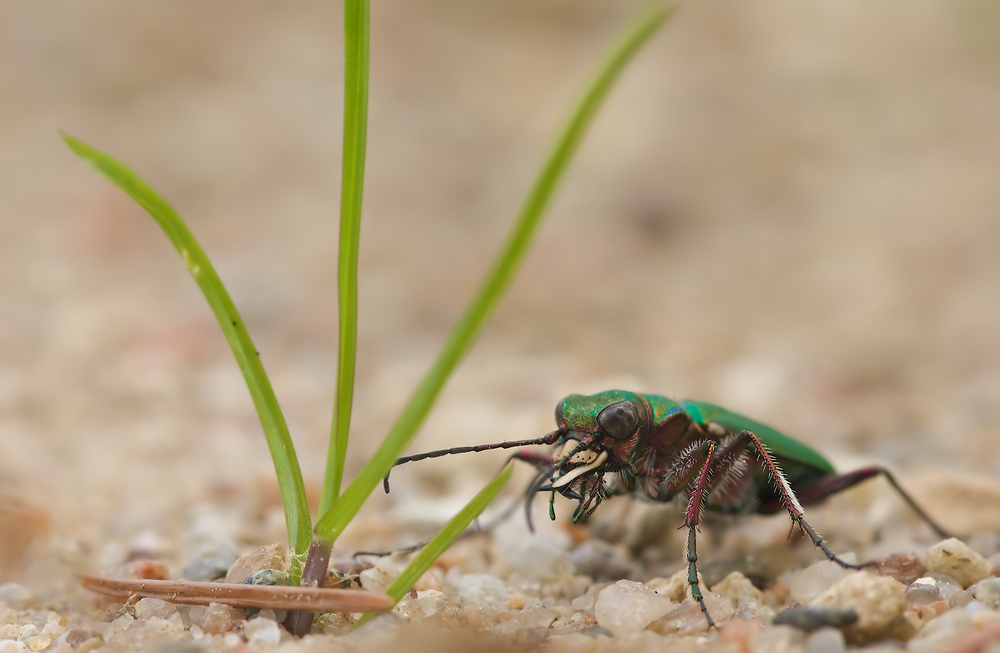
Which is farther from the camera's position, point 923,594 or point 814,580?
point 814,580

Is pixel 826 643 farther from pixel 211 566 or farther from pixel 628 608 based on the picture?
pixel 211 566

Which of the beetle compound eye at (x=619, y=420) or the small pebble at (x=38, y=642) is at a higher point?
the beetle compound eye at (x=619, y=420)

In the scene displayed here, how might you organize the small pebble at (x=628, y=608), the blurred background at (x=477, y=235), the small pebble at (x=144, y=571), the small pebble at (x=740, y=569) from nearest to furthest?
the small pebble at (x=628, y=608) → the small pebble at (x=144, y=571) → the small pebble at (x=740, y=569) → the blurred background at (x=477, y=235)

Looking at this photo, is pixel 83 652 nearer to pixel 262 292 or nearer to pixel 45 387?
pixel 45 387

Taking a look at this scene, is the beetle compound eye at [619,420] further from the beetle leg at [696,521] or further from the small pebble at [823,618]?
the small pebble at [823,618]

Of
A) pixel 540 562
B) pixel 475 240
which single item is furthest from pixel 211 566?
pixel 475 240

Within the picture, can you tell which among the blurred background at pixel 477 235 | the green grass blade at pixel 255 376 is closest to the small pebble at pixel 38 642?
the green grass blade at pixel 255 376

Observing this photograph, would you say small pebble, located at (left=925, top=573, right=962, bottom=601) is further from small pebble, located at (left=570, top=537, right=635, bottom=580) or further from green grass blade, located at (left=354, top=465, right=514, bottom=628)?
green grass blade, located at (left=354, top=465, right=514, bottom=628)
